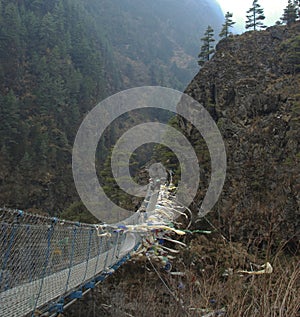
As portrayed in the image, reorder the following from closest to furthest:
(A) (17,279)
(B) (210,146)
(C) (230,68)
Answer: (A) (17,279), (B) (210,146), (C) (230,68)

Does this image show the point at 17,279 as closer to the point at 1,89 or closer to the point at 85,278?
the point at 85,278

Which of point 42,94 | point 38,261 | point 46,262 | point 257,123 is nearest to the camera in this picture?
point 46,262

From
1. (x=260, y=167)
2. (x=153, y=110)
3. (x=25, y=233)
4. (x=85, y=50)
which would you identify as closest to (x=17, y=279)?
(x=25, y=233)

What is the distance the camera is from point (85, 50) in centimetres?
3384

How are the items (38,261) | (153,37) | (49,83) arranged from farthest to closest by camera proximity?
(153,37), (49,83), (38,261)

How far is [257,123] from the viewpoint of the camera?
40.7ft

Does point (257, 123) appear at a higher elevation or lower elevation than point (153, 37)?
lower

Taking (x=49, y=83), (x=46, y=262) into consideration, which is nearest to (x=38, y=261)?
(x=46, y=262)

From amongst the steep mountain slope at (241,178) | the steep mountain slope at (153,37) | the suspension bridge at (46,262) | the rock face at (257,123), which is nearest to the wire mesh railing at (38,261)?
the suspension bridge at (46,262)

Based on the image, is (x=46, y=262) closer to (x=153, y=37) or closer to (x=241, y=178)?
(x=241, y=178)

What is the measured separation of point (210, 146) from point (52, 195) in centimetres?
1272

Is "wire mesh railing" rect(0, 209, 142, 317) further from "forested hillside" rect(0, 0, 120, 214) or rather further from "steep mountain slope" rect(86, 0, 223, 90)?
"steep mountain slope" rect(86, 0, 223, 90)

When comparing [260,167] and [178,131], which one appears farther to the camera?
[178,131]

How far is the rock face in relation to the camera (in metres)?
9.30
